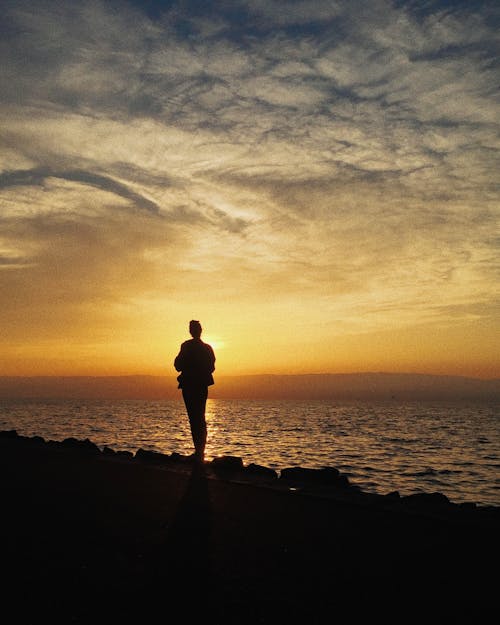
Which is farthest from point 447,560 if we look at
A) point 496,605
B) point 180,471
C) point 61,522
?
point 180,471

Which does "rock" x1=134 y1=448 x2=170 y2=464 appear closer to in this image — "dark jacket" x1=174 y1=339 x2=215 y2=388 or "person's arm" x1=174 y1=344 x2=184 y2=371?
"dark jacket" x1=174 y1=339 x2=215 y2=388

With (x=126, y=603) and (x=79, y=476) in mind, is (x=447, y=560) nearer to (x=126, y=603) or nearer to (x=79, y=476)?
(x=126, y=603)

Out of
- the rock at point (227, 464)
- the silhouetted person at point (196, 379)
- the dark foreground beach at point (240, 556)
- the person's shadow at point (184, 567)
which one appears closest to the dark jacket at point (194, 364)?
the silhouetted person at point (196, 379)

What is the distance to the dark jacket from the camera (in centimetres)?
1048

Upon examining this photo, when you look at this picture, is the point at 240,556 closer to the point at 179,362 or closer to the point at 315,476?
the point at 315,476

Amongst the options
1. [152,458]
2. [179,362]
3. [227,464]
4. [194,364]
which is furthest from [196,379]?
[152,458]

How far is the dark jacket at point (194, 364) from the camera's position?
412 inches

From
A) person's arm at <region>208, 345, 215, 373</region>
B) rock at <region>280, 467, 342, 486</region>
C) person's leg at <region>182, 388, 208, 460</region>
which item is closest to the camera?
rock at <region>280, 467, 342, 486</region>

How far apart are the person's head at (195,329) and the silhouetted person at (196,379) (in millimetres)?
76

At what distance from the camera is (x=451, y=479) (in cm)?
2331

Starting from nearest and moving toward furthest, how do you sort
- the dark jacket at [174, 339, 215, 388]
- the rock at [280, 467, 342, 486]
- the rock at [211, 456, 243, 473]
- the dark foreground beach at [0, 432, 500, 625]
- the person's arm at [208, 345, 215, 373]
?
the dark foreground beach at [0, 432, 500, 625]
the rock at [280, 467, 342, 486]
the rock at [211, 456, 243, 473]
the dark jacket at [174, 339, 215, 388]
the person's arm at [208, 345, 215, 373]

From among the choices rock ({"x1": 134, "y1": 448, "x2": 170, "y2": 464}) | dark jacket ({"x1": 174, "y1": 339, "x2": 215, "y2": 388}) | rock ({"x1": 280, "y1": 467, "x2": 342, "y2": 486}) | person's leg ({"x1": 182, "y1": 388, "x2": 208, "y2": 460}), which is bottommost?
rock ({"x1": 280, "y1": 467, "x2": 342, "y2": 486})

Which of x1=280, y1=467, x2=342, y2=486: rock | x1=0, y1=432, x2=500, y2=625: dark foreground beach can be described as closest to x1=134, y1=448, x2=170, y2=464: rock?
x1=280, y1=467, x2=342, y2=486: rock

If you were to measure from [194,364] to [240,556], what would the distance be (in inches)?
244
